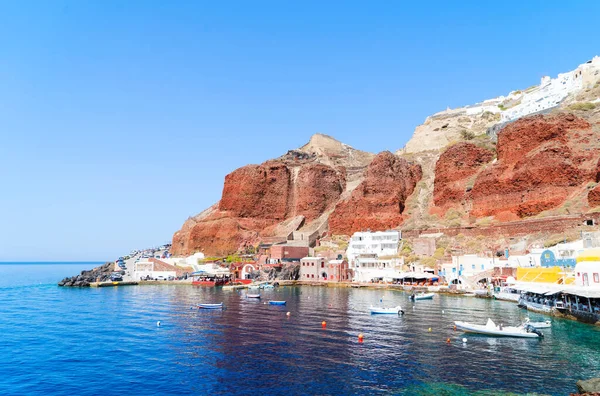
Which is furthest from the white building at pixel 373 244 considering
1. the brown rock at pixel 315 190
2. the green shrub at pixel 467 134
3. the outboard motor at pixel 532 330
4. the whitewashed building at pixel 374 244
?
the outboard motor at pixel 532 330

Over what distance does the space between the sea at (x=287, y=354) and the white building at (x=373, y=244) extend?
4075 cm

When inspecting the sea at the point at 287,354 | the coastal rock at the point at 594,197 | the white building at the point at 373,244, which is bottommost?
the sea at the point at 287,354

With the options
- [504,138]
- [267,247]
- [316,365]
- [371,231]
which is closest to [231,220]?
[267,247]

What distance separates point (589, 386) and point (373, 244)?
7595 centimetres

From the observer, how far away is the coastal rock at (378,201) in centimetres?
10800

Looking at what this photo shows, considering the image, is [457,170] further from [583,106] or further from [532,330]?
[532,330]

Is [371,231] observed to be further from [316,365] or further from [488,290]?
[316,365]

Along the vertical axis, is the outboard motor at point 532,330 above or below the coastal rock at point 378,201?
below

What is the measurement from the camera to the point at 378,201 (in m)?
111

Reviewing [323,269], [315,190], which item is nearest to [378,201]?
[323,269]

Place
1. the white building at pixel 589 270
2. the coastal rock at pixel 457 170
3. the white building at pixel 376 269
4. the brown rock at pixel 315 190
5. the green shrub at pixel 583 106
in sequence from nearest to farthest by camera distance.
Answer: the white building at pixel 589 270 → the white building at pixel 376 269 → the green shrub at pixel 583 106 → the coastal rock at pixel 457 170 → the brown rock at pixel 315 190

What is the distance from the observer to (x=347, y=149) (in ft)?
570

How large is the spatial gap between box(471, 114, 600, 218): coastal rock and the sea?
107 feet

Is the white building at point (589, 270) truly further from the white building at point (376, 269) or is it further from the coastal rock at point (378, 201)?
the coastal rock at point (378, 201)
